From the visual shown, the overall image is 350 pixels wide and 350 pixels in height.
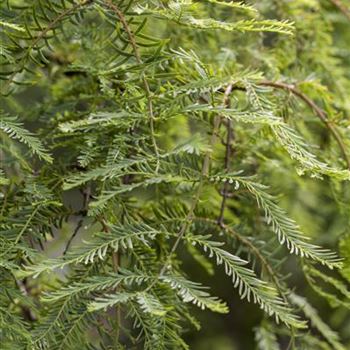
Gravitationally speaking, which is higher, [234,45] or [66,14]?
[66,14]

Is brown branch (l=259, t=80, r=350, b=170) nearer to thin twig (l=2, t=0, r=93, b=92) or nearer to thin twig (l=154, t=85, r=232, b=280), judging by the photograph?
thin twig (l=154, t=85, r=232, b=280)

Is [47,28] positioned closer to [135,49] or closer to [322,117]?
[135,49]

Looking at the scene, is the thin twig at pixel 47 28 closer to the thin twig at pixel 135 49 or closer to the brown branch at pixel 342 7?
the thin twig at pixel 135 49

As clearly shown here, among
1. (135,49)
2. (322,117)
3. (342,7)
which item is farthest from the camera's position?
(342,7)

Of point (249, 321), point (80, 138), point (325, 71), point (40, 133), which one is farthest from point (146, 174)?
point (249, 321)

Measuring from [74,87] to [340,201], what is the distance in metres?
0.35

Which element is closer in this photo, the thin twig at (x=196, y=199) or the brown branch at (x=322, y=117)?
the thin twig at (x=196, y=199)

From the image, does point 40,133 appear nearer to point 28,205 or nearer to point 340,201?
point 28,205

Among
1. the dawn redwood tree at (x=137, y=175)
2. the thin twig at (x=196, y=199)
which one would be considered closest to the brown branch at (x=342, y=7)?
the dawn redwood tree at (x=137, y=175)

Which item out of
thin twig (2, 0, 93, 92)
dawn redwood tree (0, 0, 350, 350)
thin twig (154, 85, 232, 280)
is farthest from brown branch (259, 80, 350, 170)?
thin twig (2, 0, 93, 92)

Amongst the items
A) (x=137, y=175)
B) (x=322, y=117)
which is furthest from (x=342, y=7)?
(x=137, y=175)

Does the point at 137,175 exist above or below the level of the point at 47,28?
below

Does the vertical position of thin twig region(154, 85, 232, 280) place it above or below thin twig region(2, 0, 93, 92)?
below

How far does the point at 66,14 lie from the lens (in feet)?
2.20
